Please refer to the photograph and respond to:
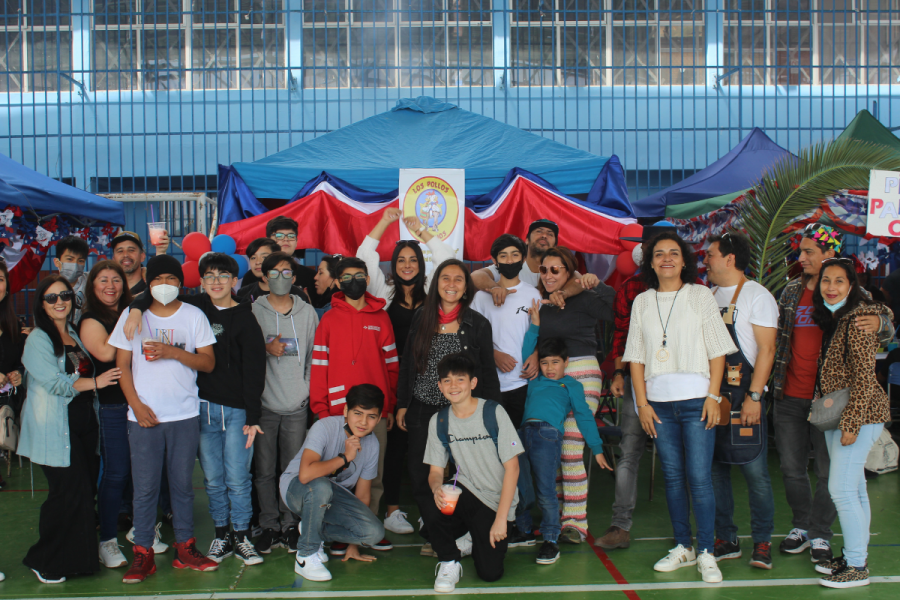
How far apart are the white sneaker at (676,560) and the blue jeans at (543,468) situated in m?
0.58

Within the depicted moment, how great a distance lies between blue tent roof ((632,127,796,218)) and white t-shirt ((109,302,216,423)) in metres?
5.63

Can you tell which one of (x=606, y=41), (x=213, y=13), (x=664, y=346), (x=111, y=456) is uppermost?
(x=213, y=13)

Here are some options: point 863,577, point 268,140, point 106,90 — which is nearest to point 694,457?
point 863,577

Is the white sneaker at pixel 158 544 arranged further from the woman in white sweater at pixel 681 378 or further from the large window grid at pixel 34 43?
the large window grid at pixel 34 43

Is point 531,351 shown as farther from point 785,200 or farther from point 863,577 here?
point 785,200

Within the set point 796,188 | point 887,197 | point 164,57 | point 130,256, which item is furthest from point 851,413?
point 164,57

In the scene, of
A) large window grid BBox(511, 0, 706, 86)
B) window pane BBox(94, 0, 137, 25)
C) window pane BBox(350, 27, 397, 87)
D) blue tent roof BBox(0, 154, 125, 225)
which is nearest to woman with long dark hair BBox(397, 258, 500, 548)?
blue tent roof BBox(0, 154, 125, 225)

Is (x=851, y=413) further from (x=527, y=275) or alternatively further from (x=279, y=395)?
(x=279, y=395)

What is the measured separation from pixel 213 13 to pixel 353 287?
6.98 meters

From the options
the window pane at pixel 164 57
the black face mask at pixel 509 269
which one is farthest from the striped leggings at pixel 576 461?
the window pane at pixel 164 57

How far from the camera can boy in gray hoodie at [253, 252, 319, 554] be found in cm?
419

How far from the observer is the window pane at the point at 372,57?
905cm

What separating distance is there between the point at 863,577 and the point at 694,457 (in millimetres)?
1022

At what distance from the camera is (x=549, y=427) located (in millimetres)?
4141
